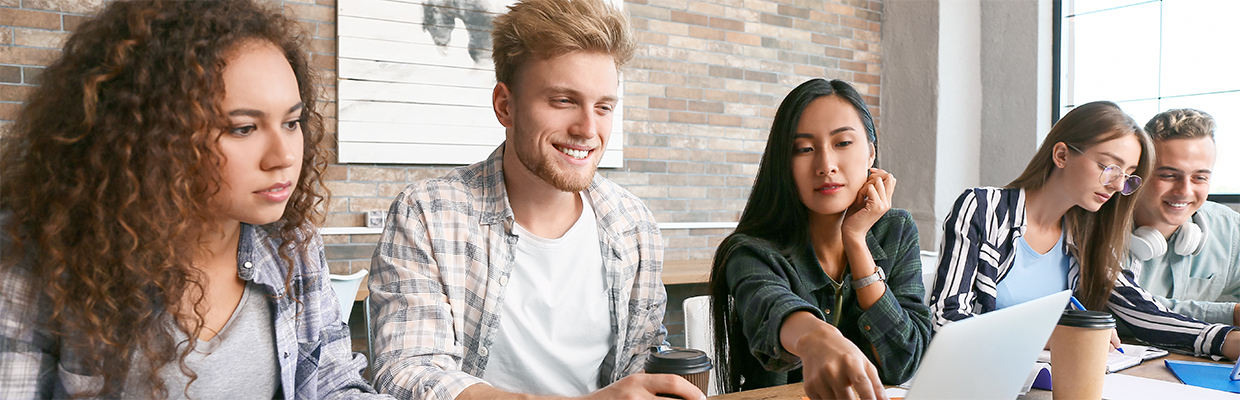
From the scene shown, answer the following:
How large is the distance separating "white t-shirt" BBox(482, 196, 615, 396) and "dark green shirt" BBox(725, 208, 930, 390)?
30cm

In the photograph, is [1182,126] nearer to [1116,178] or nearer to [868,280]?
[1116,178]

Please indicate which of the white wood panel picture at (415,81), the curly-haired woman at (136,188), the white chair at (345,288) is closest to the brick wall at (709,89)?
the white wood panel picture at (415,81)

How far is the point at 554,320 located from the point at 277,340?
0.59m

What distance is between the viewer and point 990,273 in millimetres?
1987

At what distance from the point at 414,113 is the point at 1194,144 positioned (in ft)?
9.78

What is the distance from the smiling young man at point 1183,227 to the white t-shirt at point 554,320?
1672 mm

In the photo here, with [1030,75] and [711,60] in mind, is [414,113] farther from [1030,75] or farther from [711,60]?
[1030,75]

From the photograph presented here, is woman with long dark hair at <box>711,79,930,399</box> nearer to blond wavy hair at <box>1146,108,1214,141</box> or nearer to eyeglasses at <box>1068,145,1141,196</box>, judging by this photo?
eyeglasses at <box>1068,145,1141,196</box>

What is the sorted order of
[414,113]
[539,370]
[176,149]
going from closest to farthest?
[176,149] < [539,370] < [414,113]

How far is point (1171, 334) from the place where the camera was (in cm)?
183

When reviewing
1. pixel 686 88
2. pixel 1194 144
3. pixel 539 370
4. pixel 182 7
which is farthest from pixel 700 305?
pixel 686 88

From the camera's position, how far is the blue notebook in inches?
56.9

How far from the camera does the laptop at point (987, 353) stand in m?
0.80

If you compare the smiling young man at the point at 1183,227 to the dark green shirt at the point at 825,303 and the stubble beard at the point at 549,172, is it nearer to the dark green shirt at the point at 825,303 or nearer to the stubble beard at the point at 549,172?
the dark green shirt at the point at 825,303
